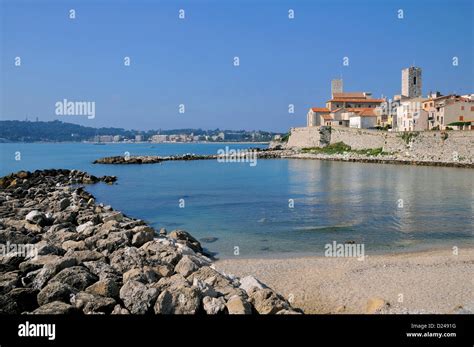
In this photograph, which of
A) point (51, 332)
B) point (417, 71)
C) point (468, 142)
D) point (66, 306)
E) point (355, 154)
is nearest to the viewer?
point (51, 332)

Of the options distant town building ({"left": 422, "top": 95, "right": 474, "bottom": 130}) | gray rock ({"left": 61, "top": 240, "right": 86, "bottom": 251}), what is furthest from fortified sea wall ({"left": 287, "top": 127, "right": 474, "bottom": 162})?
gray rock ({"left": 61, "top": 240, "right": 86, "bottom": 251})

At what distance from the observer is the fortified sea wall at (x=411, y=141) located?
147 ft

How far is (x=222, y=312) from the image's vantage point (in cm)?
652

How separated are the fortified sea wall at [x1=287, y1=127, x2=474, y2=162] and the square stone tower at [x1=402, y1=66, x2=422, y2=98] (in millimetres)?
26846

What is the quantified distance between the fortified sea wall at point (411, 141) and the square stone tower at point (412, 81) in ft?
88.1

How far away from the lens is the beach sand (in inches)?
329

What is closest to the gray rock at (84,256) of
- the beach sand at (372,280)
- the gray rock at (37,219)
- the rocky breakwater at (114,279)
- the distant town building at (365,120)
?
the rocky breakwater at (114,279)

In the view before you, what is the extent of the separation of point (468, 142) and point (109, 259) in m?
43.4

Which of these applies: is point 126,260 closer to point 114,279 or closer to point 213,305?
point 114,279

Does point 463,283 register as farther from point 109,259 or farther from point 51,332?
point 51,332

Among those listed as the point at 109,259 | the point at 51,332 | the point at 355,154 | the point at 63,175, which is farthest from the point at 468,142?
the point at 51,332

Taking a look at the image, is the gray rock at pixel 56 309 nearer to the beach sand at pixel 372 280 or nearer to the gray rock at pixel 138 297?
the gray rock at pixel 138 297

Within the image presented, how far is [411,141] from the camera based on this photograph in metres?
51.0

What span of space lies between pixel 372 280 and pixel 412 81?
84027 millimetres
